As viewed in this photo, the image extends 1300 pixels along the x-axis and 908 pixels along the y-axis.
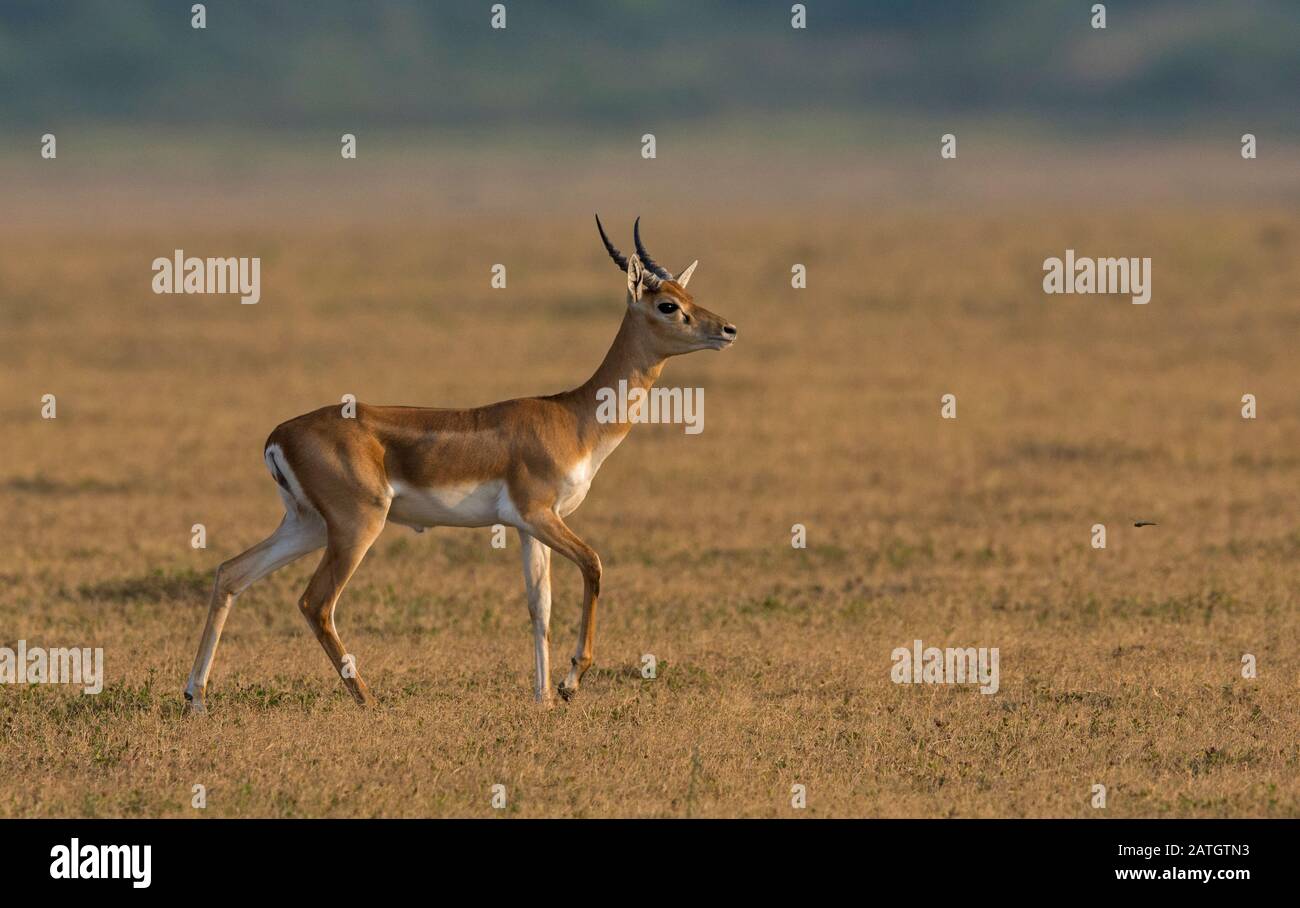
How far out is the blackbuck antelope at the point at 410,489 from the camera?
1142cm

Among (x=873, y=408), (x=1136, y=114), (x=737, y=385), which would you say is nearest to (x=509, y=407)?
(x=873, y=408)

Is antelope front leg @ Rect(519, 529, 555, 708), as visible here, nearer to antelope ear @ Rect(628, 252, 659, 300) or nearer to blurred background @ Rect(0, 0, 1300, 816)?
blurred background @ Rect(0, 0, 1300, 816)

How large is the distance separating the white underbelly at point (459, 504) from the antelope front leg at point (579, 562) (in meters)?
0.17

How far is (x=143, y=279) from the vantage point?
4503cm

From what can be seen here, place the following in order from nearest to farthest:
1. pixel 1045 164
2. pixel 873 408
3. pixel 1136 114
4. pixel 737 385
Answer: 1. pixel 873 408
2. pixel 737 385
3. pixel 1045 164
4. pixel 1136 114

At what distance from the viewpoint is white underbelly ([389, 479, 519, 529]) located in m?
11.6

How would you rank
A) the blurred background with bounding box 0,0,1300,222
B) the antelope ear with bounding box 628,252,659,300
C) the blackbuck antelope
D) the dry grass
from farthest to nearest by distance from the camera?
1. the blurred background with bounding box 0,0,1300,222
2. the antelope ear with bounding box 628,252,659,300
3. the blackbuck antelope
4. the dry grass

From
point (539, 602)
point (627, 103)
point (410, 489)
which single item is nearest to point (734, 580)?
point (539, 602)

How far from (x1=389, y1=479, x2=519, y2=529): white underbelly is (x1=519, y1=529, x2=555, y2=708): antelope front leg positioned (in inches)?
10.0

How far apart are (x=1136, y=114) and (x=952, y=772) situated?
4915 inches

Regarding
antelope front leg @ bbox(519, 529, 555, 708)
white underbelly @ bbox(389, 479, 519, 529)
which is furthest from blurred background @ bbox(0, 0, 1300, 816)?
white underbelly @ bbox(389, 479, 519, 529)

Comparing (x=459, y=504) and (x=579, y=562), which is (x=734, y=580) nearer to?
(x=579, y=562)

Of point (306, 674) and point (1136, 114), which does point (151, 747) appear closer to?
point (306, 674)

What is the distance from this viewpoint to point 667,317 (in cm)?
1205
